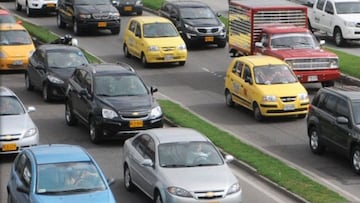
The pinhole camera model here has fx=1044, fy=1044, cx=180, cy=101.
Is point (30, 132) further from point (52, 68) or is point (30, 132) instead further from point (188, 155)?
point (52, 68)

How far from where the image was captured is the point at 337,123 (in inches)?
925

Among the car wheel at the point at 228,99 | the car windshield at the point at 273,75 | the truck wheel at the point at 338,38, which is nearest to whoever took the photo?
the car windshield at the point at 273,75

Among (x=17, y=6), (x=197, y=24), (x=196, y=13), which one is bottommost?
(x=17, y=6)

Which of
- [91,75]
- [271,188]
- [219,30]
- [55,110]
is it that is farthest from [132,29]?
[271,188]

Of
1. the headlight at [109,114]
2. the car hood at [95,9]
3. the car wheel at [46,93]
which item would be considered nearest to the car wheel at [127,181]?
the headlight at [109,114]

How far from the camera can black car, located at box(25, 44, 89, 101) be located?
1211 inches

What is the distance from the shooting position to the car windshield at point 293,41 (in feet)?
108

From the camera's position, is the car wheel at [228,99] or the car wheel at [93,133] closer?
the car wheel at [93,133]

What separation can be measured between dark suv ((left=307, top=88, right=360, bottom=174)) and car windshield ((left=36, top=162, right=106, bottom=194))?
6.91 metres

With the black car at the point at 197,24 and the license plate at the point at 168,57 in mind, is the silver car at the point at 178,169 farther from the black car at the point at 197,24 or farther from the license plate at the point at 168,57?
the black car at the point at 197,24

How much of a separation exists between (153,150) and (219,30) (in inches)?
819

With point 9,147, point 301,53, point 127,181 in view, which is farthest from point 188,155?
point 301,53

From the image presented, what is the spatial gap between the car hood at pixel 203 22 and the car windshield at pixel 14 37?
678 cm

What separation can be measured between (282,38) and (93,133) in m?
9.69
